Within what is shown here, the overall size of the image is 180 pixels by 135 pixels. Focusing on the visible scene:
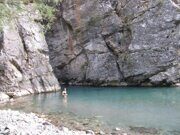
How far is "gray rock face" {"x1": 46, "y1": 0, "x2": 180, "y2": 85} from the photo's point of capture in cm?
5747

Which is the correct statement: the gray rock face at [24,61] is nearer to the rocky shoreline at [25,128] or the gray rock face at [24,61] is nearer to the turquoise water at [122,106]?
the turquoise water at [122,106]

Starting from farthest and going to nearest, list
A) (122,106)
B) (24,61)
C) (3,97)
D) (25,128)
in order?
(24,61)
(3,97)
(122,106)
(25,128)

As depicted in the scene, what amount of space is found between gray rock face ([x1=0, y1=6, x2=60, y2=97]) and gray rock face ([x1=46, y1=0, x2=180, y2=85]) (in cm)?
827

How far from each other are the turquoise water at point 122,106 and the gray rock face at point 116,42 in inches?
255

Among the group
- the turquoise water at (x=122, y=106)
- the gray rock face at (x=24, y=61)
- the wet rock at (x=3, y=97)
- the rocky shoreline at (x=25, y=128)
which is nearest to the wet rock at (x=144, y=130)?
the turquoise water at (x=122, y=106)

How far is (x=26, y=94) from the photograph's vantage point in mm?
49188

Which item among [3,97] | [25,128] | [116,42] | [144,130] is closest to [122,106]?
[144,130]

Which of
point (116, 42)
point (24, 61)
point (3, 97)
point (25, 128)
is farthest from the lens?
point (116, 42)

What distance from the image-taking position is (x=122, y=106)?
125ft

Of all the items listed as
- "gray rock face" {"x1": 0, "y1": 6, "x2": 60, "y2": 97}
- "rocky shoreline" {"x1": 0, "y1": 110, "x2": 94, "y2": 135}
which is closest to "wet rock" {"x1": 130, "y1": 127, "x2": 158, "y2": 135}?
"rocky shoreline" {"x1": 0, "y1": 110, "x2": 94, "y2": 135}

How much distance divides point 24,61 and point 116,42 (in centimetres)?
1554

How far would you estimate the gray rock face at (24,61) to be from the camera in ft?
158

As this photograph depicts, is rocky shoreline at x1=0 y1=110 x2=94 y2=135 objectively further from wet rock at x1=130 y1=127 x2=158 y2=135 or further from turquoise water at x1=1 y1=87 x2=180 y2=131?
turquoise water at x1=1 y1=87 x2=180 y2=131

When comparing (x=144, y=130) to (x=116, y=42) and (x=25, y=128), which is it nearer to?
(x=25, y=128)
